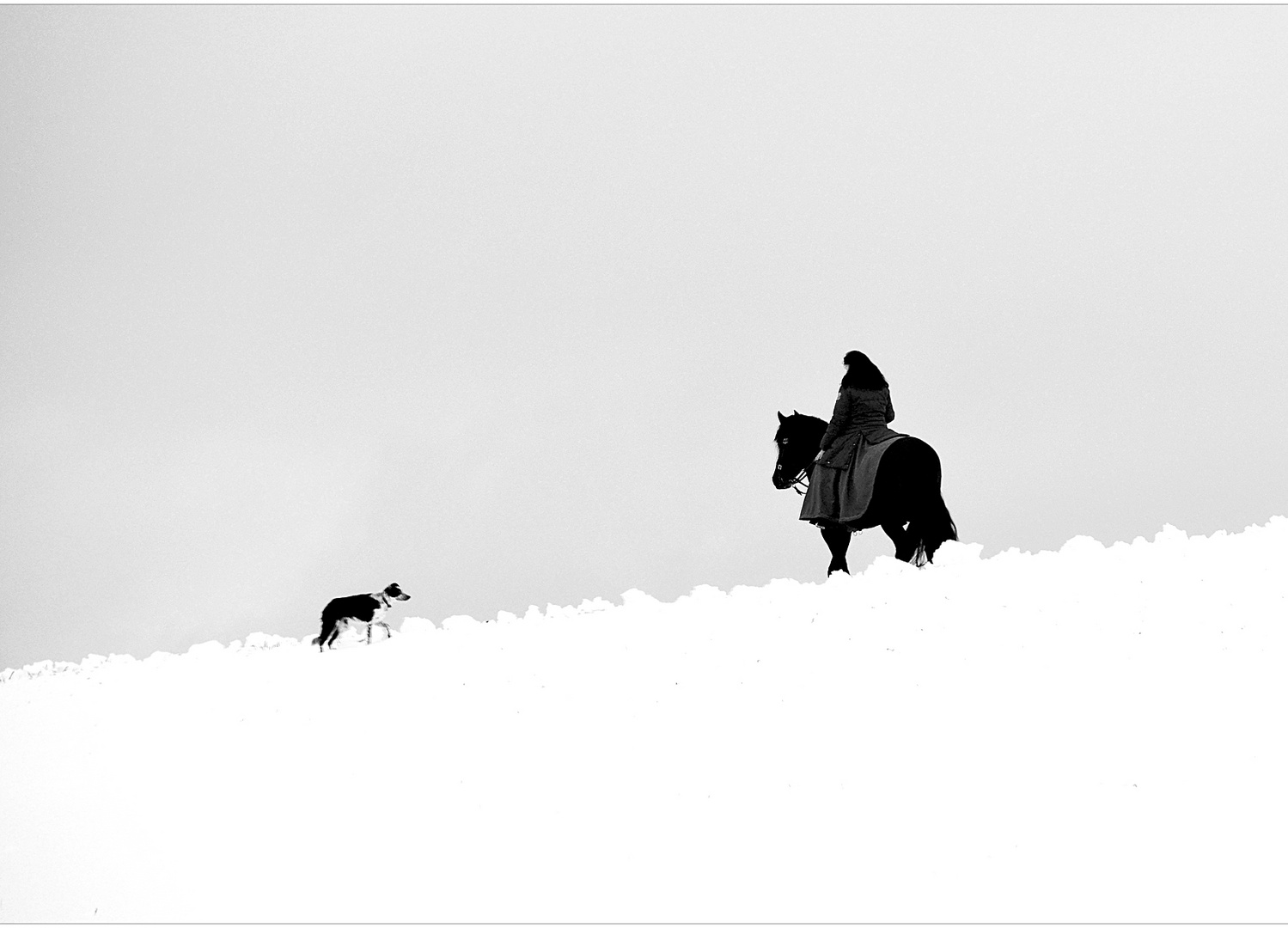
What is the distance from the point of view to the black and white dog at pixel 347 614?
58.2ft

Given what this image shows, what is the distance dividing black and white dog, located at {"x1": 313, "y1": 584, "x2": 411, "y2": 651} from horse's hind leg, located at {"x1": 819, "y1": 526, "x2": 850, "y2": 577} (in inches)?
257

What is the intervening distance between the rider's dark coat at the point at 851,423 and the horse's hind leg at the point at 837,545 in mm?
919

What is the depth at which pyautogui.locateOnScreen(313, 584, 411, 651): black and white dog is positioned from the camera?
17.7 m

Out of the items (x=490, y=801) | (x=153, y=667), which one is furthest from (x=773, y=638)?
(x=153, y=667)

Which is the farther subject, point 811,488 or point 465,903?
point 811,488

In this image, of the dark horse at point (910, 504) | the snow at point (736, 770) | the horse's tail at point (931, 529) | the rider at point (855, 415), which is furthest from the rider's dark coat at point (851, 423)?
the snow at point (736, 770)

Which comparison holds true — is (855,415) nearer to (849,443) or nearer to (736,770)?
(849,443)

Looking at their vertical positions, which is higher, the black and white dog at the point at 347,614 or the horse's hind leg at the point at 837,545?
the horse's hind leg at the point at 837,545

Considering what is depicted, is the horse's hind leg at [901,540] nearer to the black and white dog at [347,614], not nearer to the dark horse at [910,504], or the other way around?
the dark horse at [910,504]

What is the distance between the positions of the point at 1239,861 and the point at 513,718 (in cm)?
659

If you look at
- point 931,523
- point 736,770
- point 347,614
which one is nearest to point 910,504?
point 931,523

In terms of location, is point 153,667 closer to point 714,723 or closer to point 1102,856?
point 714,723

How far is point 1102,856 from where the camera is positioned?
930 cm

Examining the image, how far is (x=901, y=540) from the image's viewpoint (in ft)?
53.5
